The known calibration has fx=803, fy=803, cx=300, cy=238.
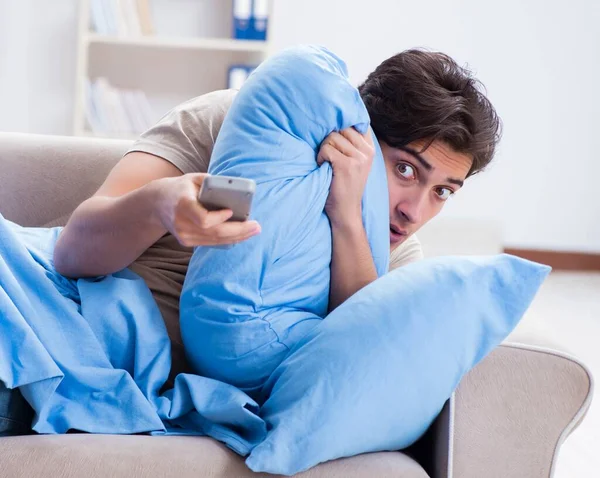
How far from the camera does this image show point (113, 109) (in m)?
3.45

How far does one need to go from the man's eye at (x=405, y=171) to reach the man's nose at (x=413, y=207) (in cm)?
3

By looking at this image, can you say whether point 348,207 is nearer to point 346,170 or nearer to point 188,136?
point 346,170

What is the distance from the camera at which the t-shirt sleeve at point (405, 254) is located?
4.50 feet

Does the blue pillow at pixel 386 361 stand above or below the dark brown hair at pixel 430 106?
below

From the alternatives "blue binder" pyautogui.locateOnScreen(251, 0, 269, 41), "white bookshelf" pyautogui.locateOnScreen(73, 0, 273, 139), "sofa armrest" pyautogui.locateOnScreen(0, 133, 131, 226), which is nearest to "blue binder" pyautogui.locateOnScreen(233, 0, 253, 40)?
"blue binder" pyautogui.locateOnScreen(251, 0, 269, 41)

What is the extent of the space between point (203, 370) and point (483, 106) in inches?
22.8

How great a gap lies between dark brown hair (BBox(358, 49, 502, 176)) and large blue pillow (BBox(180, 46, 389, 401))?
109 mm

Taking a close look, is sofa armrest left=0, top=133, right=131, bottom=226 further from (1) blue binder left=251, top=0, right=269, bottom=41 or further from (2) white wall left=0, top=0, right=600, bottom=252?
(2) white wall left=0, top=0, right=600, bottom=252

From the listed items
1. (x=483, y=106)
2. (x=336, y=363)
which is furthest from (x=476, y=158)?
(x=336, y=363)

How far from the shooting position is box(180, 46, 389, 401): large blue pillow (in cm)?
99

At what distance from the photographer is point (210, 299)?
39.0 inches

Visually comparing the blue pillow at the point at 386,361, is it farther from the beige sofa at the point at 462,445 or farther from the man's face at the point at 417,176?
the man's face at the point at 417,176

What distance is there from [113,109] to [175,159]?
243cm

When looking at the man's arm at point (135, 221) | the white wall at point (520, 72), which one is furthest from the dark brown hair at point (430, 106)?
the white wall at point (520, 72)
